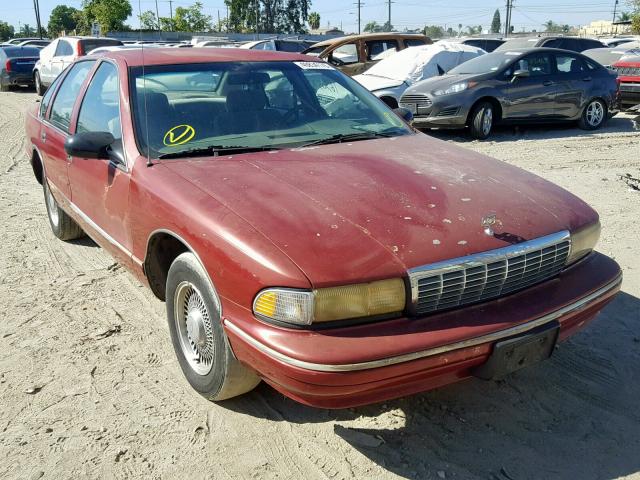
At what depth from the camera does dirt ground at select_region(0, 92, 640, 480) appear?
2570 mm

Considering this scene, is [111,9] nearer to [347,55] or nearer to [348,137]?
[347,55]

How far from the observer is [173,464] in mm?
2590

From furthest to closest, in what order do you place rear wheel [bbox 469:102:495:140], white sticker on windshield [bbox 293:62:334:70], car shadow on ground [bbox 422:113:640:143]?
car shadow on ground [bbox 422:113:640:143], rear wheel [bbox 469:102:495:140], white sticker on windshield [bbox 293:62:334:70]

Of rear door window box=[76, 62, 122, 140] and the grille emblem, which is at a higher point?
rear door window box=[76, 62, 122, 140]

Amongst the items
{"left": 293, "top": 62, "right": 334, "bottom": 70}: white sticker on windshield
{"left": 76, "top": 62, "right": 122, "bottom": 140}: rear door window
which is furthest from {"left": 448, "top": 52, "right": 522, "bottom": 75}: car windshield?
{"left": 76, "top": 62, "right": 122, "bottom": 140}: rear door window

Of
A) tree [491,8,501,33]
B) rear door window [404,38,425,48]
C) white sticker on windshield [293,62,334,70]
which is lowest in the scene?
white sticker on windshield [293,62,334,70]

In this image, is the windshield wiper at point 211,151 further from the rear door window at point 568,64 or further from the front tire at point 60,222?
the rear door window at point 568,64

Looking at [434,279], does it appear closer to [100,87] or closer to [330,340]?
[330,340]

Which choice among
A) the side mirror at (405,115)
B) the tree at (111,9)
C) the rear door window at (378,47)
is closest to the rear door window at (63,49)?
the tree at (111,9)

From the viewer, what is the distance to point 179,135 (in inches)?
134

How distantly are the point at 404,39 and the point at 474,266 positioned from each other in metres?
13.9

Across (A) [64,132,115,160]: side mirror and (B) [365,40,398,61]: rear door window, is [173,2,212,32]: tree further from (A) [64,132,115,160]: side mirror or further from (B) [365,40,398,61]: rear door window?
(A) [64,132,115,160]: side mirror

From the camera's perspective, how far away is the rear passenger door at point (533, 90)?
1045cm

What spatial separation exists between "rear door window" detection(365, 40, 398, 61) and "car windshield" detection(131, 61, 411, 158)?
11.6 m
